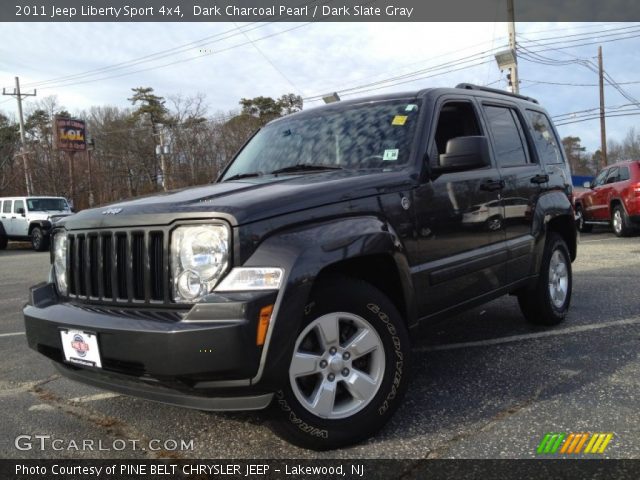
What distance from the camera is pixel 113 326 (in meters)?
2.35

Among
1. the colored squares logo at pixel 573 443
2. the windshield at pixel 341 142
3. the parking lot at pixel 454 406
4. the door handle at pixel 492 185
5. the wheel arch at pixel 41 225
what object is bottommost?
the colored squares logo at pixel 573 443

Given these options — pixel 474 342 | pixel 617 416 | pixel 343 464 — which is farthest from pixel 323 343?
pixel 474 342

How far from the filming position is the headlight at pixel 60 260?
9.76ft

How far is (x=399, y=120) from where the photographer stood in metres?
3.43

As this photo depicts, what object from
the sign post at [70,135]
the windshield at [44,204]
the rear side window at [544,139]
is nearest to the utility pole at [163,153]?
the sign post at [70,135]

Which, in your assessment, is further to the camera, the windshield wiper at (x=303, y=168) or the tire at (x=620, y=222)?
the tire at (x=620, y=222)

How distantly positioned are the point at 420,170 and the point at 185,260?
1532mm

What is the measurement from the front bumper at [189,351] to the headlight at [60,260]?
586 mm

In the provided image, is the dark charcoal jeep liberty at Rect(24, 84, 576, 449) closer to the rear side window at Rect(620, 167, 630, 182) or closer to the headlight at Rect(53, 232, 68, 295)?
the headlight at Rect(53, 232, 68, 295)

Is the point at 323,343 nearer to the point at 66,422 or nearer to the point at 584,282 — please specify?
the point at 66,422

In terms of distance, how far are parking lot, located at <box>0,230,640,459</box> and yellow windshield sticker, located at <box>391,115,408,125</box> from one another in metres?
1.34

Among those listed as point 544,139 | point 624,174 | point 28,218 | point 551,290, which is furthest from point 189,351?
point 28,218

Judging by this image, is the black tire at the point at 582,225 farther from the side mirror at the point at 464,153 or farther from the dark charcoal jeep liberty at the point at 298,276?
the side mirror at the point at 464,153

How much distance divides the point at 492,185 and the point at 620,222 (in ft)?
33.2
